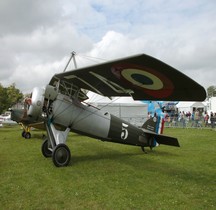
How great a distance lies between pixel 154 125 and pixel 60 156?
4360 mm

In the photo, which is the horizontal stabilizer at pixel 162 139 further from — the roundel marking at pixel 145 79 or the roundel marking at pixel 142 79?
the roundel marking at pixel 142 79

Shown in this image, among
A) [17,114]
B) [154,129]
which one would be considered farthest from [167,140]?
[17,114]

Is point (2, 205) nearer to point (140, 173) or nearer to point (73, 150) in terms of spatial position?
point (140, 173)

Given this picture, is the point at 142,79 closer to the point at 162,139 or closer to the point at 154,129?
the point at 162,139

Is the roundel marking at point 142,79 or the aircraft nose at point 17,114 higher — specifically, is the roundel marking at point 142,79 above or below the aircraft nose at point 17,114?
above

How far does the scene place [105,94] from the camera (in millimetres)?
9688

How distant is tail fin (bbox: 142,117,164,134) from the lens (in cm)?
1076

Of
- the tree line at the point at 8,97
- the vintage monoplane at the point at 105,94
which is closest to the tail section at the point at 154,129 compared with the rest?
the vintage monoplane at the point at 105,94

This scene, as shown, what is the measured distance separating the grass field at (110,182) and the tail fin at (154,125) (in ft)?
4.29

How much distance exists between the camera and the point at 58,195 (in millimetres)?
5371

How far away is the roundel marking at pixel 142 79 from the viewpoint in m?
6.14

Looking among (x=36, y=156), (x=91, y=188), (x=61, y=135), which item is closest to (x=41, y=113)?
(x=61, y=135)

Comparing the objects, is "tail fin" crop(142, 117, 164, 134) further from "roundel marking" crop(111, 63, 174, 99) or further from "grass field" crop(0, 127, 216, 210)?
"roundel marking" crop(111, 63, 174, 99)

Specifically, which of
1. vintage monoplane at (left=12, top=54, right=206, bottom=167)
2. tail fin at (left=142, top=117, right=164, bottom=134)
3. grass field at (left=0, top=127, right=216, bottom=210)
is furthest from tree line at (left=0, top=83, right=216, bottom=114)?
grass field at (left=0, top=127, right=216, bottom=210)
